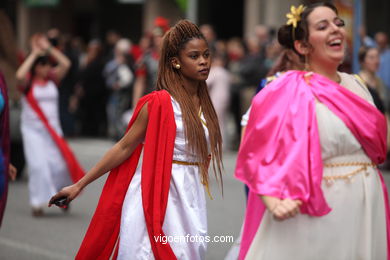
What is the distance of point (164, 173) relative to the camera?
174 inches

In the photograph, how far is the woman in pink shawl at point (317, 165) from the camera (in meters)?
3.79

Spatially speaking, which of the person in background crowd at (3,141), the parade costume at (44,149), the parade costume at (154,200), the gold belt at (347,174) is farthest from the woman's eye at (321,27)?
the parade costume at (44,149)

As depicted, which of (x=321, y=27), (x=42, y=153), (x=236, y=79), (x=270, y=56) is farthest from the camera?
(x=236, y=79)

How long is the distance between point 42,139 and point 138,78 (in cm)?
264

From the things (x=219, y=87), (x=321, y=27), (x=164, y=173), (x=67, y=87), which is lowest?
(x=67, y=87)

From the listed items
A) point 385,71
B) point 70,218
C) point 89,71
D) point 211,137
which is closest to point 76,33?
point 89,71

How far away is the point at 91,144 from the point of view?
663 inches

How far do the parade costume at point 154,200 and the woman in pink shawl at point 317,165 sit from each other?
22.4 inches

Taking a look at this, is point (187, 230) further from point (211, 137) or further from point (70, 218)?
point (70, 218)

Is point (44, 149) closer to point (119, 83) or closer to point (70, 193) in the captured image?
point (70, 193)

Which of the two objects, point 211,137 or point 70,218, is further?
point 70,218

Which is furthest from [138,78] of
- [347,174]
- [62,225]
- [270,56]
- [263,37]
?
[347,174]

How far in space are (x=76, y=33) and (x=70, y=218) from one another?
801 inches

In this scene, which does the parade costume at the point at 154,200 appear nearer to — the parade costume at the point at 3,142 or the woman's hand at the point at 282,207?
the woman's hand at the point at 282,207
